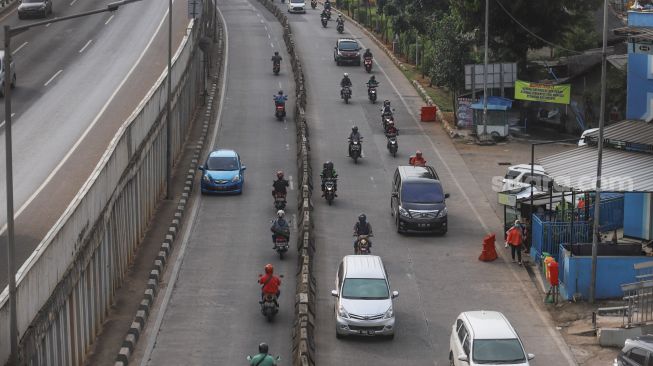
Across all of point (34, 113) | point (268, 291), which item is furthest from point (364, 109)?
point (268, 291)

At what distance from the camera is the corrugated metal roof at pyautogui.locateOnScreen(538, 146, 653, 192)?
3562 centimetres

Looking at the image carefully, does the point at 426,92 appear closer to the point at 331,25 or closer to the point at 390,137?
the point at 390,137

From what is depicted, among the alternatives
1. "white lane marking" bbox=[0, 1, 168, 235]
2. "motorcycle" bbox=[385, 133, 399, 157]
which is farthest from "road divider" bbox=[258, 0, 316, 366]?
"white lane marking" bbox=[0, 1, 168, 235]

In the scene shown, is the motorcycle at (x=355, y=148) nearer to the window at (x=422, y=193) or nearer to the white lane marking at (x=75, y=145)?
the window at (x=422, y=193)

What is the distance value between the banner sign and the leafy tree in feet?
18.1

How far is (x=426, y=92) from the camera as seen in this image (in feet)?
229

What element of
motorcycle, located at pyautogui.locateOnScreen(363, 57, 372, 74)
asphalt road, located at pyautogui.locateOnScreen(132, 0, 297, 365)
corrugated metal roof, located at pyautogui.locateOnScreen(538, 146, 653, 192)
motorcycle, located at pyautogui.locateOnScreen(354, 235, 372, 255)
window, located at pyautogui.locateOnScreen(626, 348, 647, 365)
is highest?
corrugated metal roof, located at pyautogui.locateOnScreen(538, 146, 653, 192)

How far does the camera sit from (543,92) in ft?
192

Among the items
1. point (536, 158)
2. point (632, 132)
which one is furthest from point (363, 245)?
point (536, 158)

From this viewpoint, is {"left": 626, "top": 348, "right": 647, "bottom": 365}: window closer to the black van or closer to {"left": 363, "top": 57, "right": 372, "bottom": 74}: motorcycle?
the black van

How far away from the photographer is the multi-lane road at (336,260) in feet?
100

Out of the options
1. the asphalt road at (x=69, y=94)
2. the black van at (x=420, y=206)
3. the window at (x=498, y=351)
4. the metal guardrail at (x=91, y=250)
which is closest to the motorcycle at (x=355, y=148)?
the metal guardrail at (x=91, y=250)

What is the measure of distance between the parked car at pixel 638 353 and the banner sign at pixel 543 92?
107 ft

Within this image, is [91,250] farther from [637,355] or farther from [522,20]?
[522,20]
